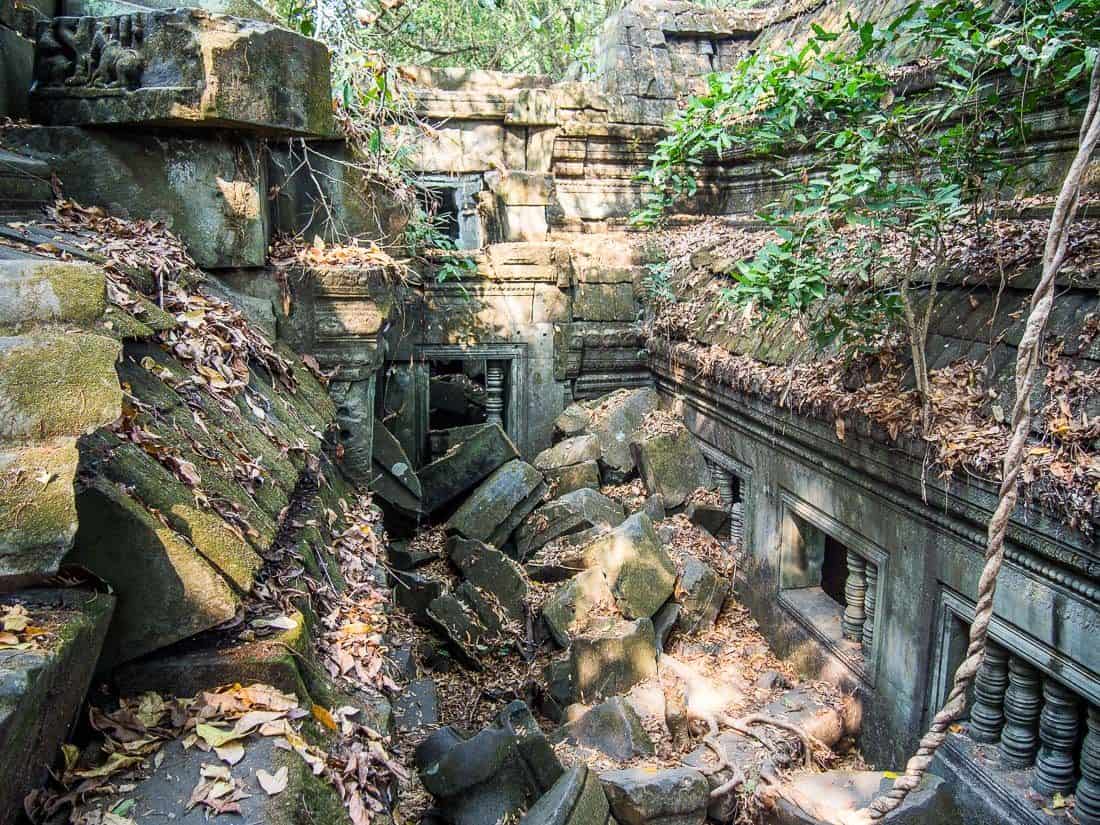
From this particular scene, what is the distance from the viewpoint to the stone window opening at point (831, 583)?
4465 mm

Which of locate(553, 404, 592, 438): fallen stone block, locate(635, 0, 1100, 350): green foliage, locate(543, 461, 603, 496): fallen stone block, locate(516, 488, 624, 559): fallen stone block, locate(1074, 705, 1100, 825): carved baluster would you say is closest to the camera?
locate(1074, 705, 1100, 825): carved baluster

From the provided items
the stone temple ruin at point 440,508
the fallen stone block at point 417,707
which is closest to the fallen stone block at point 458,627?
the stone temple ruin at point 440,508

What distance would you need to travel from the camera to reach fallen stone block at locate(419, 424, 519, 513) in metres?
6.50

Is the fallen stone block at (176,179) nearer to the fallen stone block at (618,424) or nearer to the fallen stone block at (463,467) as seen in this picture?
the fallen stone block at (463,467)

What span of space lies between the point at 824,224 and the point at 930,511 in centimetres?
148

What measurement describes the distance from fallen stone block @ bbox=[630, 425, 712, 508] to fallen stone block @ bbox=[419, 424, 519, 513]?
1.23m

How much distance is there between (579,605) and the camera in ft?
17.3

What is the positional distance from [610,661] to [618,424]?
2.69m

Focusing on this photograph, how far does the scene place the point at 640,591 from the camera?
529 centimetres

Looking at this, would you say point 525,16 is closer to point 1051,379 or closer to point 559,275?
point 559,275

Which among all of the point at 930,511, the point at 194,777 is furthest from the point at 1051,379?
the point at 194,777

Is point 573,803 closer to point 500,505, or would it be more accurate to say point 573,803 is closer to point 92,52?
point 500,505

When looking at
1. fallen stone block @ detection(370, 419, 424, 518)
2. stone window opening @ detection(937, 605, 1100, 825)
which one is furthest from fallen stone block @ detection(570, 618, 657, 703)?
fallen stone block @ detection(370, 419, 424, 518)

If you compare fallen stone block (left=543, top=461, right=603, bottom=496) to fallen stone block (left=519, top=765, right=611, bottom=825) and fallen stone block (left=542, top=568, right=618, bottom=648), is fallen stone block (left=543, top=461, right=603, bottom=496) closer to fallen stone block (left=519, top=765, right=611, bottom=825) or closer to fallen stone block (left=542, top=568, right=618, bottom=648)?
fallen stone block (left=542, top=568, right=618, bottom=648)
